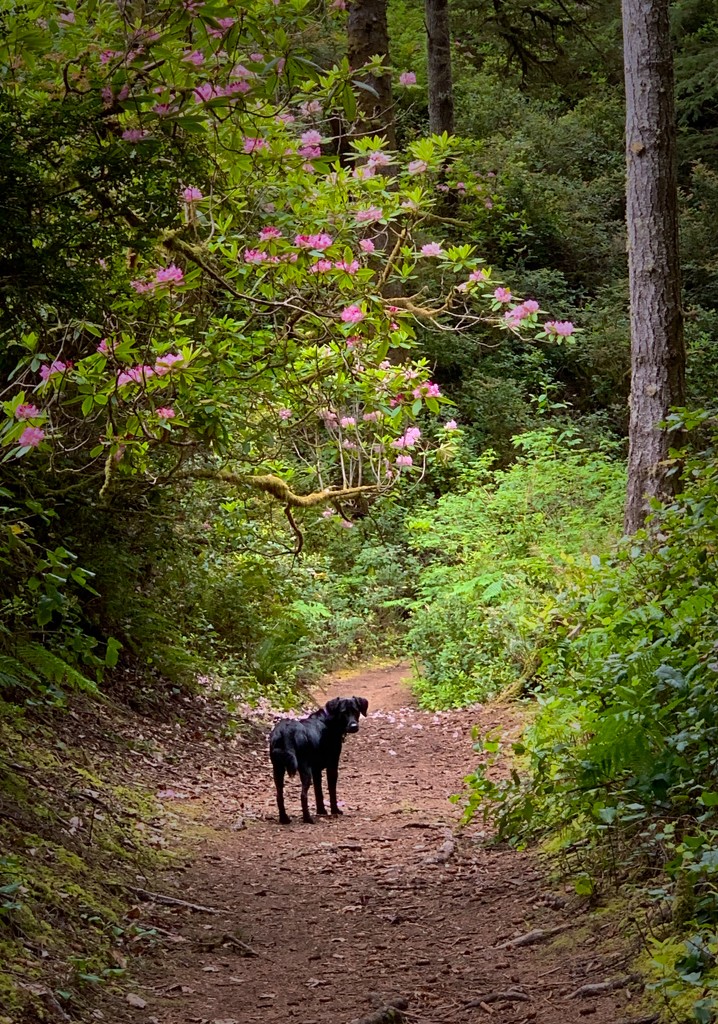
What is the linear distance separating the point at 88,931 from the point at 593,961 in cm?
210

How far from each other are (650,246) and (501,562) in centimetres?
382

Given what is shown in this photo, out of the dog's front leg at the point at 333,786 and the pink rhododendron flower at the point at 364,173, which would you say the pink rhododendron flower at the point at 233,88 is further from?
the dog's front leg at the point at 333,786

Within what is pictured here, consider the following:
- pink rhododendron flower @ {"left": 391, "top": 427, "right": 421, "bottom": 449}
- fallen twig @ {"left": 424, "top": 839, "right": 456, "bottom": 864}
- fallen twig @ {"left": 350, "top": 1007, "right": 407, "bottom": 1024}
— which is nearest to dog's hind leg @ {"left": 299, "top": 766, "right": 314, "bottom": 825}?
fallen twig @ {"left": 424, "top": 839, "right": 456, "bottom": 864}

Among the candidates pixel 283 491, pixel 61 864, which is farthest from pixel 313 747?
pixel 61 864

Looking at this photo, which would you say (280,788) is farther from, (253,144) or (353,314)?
(253,144)

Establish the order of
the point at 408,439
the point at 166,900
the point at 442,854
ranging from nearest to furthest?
the point at 166,900 < the point at 442,854 < the point at 408,439

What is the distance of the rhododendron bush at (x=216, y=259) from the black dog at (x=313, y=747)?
1.96m

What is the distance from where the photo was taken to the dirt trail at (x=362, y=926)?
368 centimetres

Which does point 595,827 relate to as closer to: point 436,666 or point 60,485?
point 60,485

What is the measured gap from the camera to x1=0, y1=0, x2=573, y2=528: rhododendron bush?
162 inches

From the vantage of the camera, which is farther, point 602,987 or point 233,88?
point 233,88

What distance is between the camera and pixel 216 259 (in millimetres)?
6457

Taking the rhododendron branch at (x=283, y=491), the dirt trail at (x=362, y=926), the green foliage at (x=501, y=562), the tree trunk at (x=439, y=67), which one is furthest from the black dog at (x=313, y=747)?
the tree trunk at (x=439, y=67)

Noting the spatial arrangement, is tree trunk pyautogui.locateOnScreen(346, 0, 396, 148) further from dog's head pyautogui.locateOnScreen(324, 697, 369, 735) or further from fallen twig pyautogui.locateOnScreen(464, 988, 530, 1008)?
fallen twig pyautogui.locateOnScreen(464, 988, 530, 1008)
